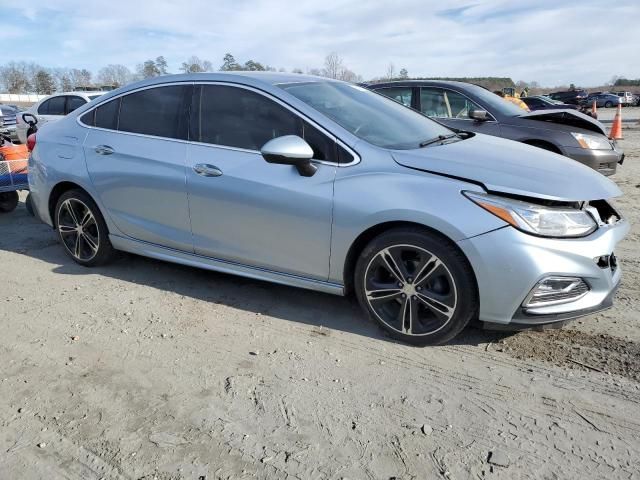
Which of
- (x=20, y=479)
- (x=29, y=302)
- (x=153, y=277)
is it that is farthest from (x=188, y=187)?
(x=20, y=479)

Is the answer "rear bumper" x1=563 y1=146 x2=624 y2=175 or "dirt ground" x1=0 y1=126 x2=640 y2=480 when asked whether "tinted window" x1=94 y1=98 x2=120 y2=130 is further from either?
"rear bumper" x1=563 y1=146 x2=624 y2=175

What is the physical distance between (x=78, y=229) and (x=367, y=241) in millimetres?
2809

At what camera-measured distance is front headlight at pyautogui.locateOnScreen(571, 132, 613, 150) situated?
7000 millimetres

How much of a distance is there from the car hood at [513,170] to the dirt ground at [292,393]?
94 cm

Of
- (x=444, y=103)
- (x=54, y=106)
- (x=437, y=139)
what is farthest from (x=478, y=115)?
(x=54, y=106)

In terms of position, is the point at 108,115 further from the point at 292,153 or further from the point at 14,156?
the point at 14,156

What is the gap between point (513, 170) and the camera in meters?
3.26

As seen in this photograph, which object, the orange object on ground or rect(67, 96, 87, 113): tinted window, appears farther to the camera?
rect(67, 96, 87, 113): tinted window

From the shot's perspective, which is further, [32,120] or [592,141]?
[32,120]

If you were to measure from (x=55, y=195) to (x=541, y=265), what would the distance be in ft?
13.6

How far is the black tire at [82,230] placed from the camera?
4.72 metres

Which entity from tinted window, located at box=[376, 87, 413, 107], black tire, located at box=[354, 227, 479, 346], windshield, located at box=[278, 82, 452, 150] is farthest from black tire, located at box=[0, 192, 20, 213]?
black tire, located at box=[354, 227, 479, 346]

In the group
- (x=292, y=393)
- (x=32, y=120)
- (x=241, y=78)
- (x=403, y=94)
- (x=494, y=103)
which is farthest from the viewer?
(x=32, y=120)

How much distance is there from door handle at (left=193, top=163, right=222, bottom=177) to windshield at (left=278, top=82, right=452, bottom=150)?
0.74m
